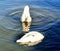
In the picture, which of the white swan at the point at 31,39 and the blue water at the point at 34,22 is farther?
the blue water at the point at 34,22

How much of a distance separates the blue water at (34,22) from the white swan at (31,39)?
0.21 metres

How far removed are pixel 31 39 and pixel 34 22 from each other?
2.33 meters

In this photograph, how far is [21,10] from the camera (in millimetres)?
13734

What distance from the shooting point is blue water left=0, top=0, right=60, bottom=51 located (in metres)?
9.81

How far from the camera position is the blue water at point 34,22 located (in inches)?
386

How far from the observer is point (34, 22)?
12070mm

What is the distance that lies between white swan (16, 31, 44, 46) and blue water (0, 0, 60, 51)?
0.21m

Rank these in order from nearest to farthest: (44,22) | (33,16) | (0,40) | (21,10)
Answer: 1. (0,40)
2. (44,22)
3. (33,16)
4. (21,10)

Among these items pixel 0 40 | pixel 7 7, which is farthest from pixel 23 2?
pixel 0 40

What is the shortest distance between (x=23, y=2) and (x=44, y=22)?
414 cm

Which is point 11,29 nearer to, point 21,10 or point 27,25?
point 27,25

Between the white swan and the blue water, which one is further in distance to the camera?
the blue water

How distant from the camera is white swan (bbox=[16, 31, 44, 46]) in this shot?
9.69 metres

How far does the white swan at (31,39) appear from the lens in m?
9.69
